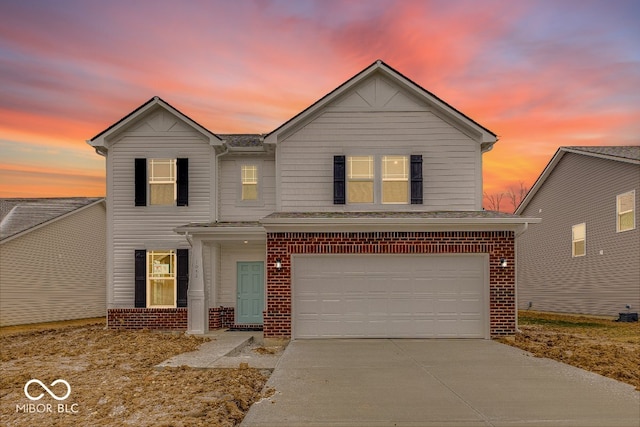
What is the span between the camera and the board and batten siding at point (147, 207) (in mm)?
17547

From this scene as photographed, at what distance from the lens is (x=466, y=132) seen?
1650 cm

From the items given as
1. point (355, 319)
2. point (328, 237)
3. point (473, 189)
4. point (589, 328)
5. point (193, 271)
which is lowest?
point (589, 328)

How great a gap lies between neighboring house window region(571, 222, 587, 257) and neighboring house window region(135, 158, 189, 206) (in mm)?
18223

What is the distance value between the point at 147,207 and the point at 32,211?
33.6 ft

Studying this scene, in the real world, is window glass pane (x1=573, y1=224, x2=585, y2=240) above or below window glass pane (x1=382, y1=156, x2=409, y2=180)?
below

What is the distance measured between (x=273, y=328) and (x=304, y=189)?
14.9 feet

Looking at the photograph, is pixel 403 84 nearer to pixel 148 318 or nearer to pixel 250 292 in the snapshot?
pixel 250 292

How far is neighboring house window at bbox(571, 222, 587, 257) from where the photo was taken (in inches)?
963

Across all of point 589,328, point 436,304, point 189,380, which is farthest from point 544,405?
point 589,328

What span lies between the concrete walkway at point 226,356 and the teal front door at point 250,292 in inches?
78.4

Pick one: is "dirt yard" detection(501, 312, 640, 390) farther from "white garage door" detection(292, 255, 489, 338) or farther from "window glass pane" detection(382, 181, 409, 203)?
"window glass pane" detection(382, 181, 409, 203)

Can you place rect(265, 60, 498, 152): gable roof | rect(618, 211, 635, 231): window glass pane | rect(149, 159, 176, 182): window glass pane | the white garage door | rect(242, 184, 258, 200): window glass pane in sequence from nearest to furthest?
the white garage door → rect(265, 60, 498, 152): gable roof → rect(149, 159, 176, 182): window glass pane → rect(242, 184, 258, 200): window glass pane → rect(618, 211, 635, 231): window glass pane

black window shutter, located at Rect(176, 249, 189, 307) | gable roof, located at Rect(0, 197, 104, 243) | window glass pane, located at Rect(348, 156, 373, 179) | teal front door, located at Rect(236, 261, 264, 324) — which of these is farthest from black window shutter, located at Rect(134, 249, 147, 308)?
gable roof, located at Rect(0, 197, 104, 243)

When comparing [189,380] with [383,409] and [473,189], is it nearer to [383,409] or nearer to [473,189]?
[383,409]
